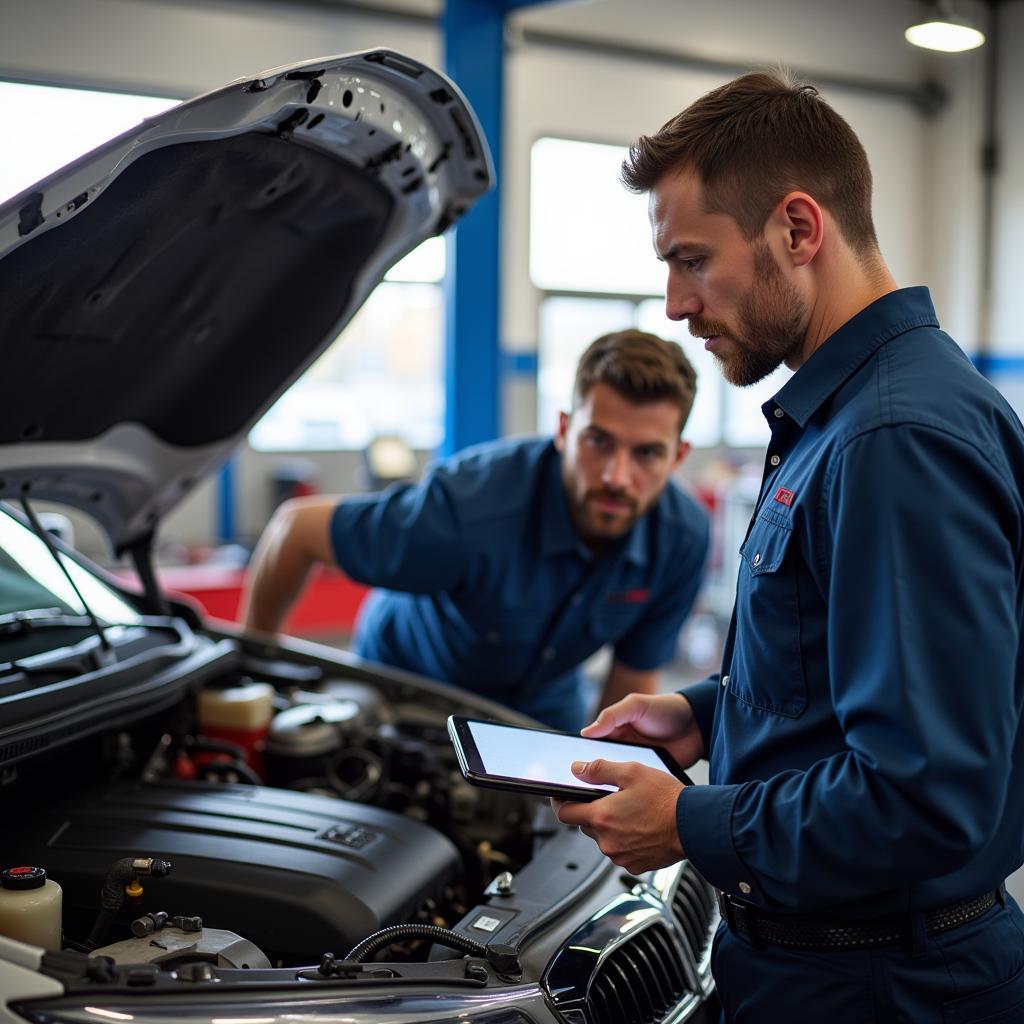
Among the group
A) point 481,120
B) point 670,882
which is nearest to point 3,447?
point 670,882

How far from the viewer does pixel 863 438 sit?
39.6 inches

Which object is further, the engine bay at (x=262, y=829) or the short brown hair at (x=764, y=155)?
the engine bay at (x=262, y=829)

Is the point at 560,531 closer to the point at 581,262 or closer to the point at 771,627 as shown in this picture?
the point at 771,627

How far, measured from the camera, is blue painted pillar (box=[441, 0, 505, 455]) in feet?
14.0

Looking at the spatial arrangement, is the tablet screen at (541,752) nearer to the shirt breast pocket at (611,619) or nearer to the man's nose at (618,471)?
the man's nose at (618,471)

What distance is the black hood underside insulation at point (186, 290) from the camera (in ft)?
4.52

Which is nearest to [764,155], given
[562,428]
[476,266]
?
[562,428]

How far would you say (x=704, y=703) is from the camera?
146 cm

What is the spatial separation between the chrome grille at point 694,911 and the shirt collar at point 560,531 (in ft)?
2.67

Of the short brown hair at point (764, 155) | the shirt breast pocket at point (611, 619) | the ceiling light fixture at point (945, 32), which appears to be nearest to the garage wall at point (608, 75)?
the ceiling light fixture at point (945, 32)

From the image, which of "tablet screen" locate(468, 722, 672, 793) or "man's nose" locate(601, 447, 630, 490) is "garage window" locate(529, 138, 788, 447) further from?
"tablet screen" locate(468, 722, 672, 793)

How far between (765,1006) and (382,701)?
1.21 meters

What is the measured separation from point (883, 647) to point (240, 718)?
133 cm

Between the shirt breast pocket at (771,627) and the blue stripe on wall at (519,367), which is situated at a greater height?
the blue stripe on wall at (519,367)
